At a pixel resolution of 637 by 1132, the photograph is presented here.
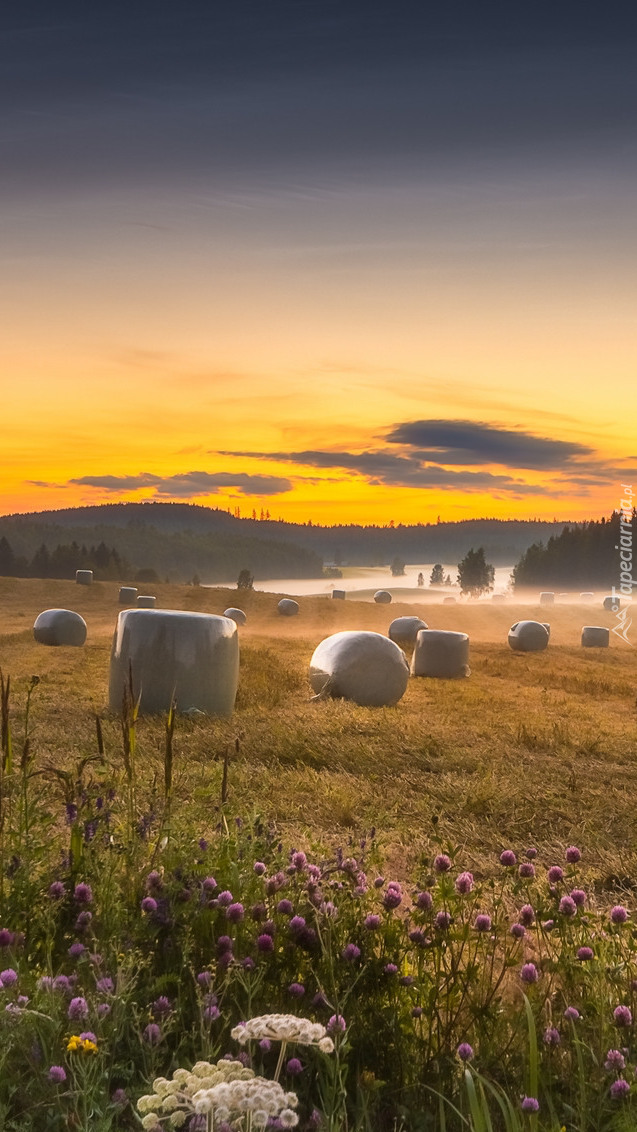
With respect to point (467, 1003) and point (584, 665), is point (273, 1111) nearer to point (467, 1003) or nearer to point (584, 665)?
point (467, 1003)

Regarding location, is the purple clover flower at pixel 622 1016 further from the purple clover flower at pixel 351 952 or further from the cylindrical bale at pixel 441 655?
the cylindrical bale at pixel 441 655

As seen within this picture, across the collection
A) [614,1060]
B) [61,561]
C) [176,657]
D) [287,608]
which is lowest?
[287,608]

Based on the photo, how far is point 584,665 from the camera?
25.6 m

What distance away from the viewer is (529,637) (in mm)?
29734

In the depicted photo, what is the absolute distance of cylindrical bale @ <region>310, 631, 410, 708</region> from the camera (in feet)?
49.3

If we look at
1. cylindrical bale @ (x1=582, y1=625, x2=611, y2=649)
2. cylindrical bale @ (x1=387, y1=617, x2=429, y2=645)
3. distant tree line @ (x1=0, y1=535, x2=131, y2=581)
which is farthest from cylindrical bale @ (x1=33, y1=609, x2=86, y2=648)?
distant tree line @ (x1=0, y1=535, x2=131, y2=581)

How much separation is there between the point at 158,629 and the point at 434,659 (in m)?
9.30

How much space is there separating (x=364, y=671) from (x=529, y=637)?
52.4 feet

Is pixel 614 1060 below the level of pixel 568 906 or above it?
below

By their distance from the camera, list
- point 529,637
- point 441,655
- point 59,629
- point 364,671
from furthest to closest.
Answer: point 529,637
point 59,629
point 441,655
point 364,671

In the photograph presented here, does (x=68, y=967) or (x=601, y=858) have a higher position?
(x=68, y=967)

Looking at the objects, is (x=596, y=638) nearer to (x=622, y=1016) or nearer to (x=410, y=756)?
(x=410, y=756)

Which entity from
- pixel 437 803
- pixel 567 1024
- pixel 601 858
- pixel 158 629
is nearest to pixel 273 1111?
pixel 567 1024

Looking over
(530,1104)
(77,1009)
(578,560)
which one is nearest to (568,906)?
(530,1104)
